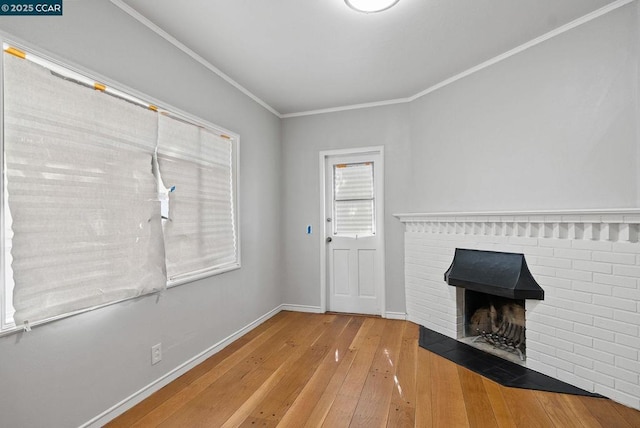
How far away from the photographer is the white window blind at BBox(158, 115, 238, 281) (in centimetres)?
249

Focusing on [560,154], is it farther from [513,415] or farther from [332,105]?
[332,105]

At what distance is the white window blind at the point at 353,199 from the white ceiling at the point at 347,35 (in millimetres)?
1087

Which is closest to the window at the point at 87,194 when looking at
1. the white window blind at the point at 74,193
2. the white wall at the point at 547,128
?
the white window blind at the point at 74,193

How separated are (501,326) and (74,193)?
11.7ft

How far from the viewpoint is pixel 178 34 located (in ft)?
8.07

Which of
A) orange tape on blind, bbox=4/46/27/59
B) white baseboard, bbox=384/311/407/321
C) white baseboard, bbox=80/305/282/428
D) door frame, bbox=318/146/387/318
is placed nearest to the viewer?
orange tape on blind, bbox=4/46/27/59

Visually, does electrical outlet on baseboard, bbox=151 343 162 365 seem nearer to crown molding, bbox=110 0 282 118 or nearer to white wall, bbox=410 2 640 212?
crown molding, bbox=110 0 282 118

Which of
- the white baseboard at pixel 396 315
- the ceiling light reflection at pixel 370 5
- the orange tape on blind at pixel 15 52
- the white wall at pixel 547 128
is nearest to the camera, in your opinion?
the orange tape on blind at pixel 15 52

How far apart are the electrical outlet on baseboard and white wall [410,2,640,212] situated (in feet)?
9.56

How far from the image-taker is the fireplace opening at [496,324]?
2.88m

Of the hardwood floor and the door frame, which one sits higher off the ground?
the door frame

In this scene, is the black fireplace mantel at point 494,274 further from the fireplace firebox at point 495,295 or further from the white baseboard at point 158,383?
the white baseboard at point 158,383

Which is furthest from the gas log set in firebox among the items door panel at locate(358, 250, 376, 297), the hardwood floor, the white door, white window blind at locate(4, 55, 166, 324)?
white window blind at locate(4, 55, 166, 324)

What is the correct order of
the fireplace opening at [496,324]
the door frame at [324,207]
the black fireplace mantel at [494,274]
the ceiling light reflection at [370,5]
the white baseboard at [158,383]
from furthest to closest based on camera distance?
1. the door frame at [324,207]
2. the fireplace opening at [496,324]
3. the black fireplace mantel at [494,274]
4. the ceiling light reflection at [370,5]
5. the white baseboard at [158,383]
